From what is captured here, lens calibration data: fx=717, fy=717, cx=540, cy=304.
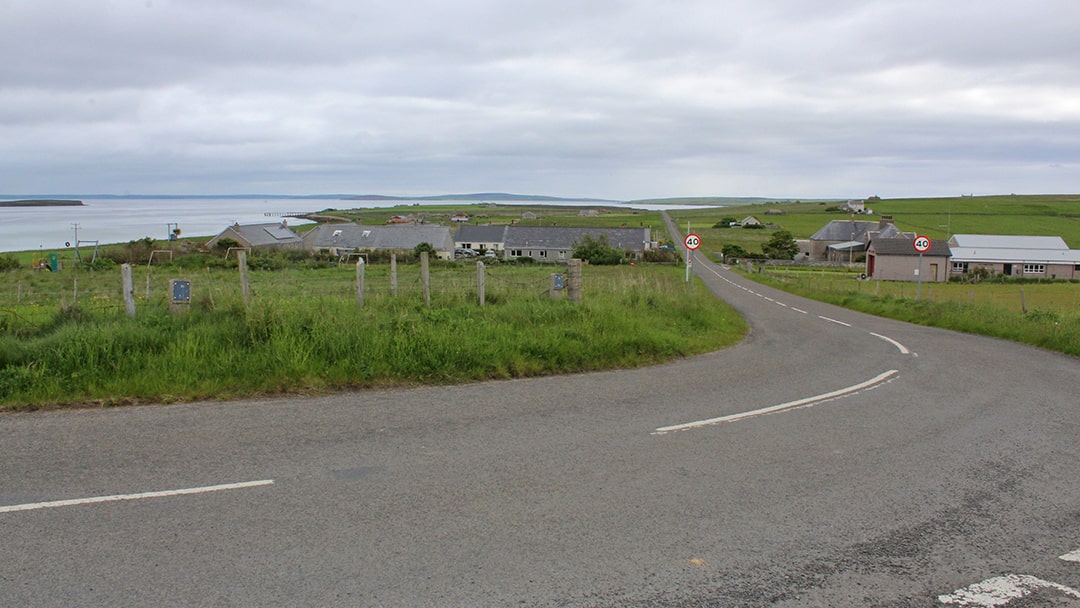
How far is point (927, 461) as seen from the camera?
250 inches

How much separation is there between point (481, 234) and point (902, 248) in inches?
2471

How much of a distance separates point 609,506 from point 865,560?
5.44 ft

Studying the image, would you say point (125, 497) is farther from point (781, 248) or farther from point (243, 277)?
point (781, 248)

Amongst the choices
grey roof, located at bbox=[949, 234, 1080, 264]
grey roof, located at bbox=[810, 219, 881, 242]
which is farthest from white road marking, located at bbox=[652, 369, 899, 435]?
grey roof, located at bbox=[810, 219, 881, 242]

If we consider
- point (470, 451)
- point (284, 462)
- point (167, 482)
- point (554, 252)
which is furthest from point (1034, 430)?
point (554, 252)

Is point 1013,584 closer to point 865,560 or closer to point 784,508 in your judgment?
point 865,560

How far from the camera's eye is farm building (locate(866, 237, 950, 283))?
70188 mm

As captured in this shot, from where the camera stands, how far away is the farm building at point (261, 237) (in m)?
84.8

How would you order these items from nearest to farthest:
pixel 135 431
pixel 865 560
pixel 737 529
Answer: pixel 865 560 → pixel 737 529 → pixel 135 431

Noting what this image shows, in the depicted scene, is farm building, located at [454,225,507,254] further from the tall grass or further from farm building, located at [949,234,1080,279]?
the tall grass

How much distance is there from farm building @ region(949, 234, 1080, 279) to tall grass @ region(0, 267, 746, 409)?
75211mm

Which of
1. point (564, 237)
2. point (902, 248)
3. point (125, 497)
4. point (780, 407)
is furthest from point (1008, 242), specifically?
point (125, 497)

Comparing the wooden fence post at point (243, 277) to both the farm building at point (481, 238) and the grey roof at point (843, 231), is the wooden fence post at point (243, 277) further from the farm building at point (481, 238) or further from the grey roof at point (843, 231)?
the grey roof at point (843, 231)

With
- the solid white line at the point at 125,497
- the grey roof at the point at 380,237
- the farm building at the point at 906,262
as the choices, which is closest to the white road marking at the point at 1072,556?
the solid white line at the point at 125,497
